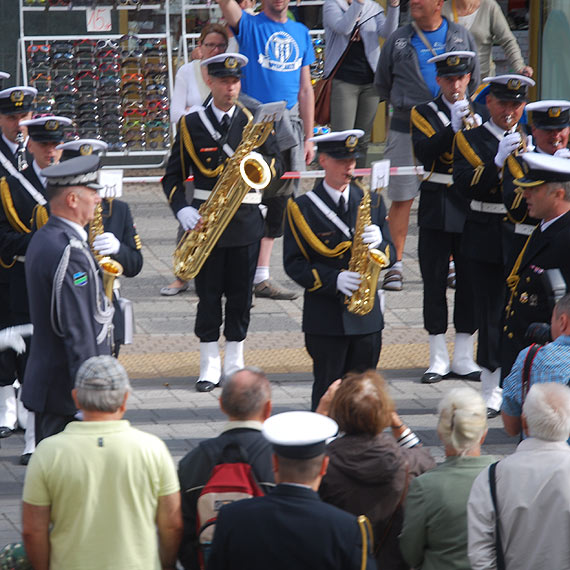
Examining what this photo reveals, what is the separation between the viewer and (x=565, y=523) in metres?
4.27

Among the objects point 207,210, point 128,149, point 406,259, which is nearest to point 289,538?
point 207,210

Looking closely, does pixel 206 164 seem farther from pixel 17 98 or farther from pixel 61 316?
pixel 61 316

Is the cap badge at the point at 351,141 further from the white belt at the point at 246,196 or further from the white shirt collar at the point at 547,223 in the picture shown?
the white belt at the point at 246,196

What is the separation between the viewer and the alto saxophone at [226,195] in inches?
316

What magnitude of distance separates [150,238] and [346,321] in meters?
5.39

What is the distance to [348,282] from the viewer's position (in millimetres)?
6715

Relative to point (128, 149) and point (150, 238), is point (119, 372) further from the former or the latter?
point (128, 149)

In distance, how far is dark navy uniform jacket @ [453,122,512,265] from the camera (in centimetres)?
758

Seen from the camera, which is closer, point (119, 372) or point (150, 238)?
point (119, 372)

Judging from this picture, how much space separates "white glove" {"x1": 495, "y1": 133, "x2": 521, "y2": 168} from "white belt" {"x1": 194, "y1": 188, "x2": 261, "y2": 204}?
1755 mm

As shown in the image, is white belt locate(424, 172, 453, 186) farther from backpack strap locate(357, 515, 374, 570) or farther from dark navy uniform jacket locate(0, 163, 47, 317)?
backpack strap locate(357, 515, 374, 570)

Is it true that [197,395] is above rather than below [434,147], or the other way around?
below

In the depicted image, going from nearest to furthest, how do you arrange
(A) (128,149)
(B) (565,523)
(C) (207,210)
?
(B) (565,523) → (C) (207,210) → (A) (128,149)

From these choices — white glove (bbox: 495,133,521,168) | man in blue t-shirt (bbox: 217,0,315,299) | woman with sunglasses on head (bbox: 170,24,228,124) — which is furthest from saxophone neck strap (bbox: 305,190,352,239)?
woman with sunglasses on head (bbox: 170,24,228,124)
